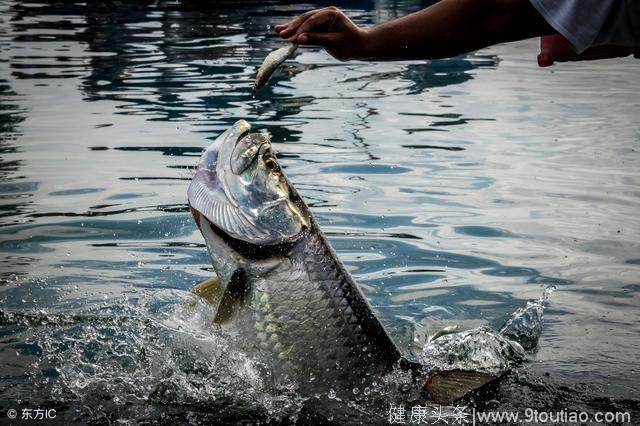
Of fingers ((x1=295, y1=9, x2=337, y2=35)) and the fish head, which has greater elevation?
fingers ((x1=295, y1=9, x2=337, y2=35))

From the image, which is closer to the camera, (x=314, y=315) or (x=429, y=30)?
(x=314, y=315)

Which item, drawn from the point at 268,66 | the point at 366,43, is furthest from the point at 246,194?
the point at 366,43

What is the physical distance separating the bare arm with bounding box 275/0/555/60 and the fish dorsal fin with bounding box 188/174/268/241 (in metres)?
0.72

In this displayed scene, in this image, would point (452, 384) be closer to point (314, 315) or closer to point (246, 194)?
point (314, 315)

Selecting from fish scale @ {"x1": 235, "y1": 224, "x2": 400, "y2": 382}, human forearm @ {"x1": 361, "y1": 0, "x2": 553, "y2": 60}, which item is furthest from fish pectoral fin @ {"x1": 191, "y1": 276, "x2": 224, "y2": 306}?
human forearm @ {"x1": 361, "y1": 0, "x2": 553, "y2": 60}

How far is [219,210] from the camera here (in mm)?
3916

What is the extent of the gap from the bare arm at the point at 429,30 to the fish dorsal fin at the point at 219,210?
2.36ft

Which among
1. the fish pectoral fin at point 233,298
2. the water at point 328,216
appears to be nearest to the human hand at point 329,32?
the fish pectoral fin at point 233,298

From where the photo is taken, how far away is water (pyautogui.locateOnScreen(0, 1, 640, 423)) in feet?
14.3

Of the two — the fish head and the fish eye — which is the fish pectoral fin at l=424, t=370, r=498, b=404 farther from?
the fish eye

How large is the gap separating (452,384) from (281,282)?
815 millimetres

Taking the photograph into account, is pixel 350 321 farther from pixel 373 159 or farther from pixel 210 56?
pixel 210 56

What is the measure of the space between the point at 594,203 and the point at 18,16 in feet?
55.7

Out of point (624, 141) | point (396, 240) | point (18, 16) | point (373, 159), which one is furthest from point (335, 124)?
point (18, 16)
